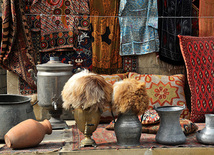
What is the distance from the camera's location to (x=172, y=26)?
412 centimetres

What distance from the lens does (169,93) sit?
12.5ft

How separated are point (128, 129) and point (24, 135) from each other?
0.86 meters

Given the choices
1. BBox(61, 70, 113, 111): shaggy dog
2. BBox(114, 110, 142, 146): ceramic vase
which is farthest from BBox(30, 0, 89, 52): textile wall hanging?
BBox(114, 110, 142, 146): ceramic vase

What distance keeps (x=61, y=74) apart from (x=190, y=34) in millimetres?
1873

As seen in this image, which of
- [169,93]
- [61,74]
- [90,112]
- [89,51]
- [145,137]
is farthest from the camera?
[89,51]

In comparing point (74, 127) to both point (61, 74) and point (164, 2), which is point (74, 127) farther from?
point (164, 2)

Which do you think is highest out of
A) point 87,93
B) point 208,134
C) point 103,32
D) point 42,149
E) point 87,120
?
point 103,32

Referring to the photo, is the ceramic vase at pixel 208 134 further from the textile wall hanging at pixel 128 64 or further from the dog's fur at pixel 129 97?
the textile wall hanging at pixel 128 64

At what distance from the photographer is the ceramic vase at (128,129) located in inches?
101

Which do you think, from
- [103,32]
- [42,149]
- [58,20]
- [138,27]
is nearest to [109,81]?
[103,32]

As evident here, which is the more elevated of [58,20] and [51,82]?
[58,20]

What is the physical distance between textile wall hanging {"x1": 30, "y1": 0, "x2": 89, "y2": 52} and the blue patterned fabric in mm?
532

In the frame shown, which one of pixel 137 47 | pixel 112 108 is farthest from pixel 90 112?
pixel 137 47

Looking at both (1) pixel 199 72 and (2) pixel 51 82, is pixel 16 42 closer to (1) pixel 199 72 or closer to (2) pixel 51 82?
(2) pixel 51 82
